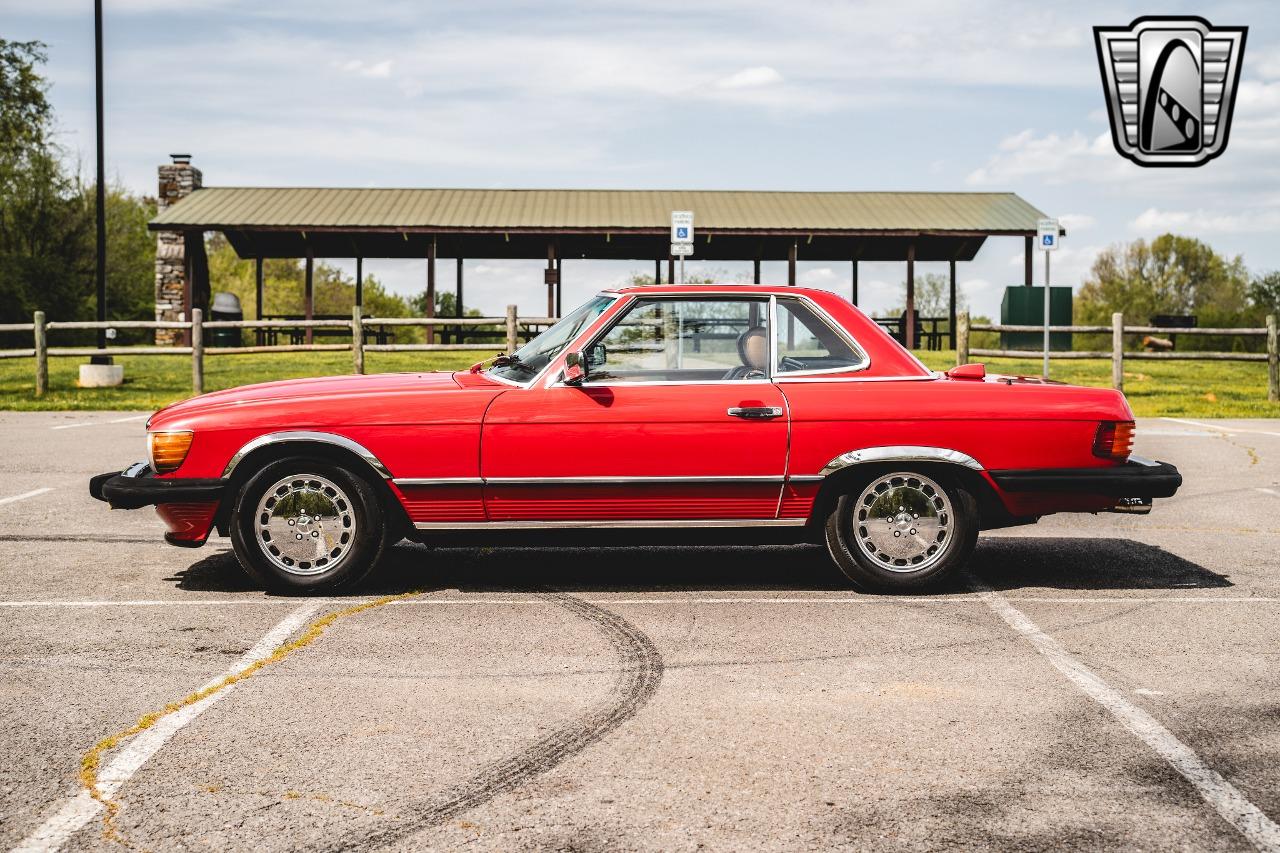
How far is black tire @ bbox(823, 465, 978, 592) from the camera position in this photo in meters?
6.40

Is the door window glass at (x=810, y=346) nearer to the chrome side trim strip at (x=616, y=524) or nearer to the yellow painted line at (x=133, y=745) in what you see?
the chrome side trim strip at (x=616, y=524)

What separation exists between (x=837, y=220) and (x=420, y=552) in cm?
2641

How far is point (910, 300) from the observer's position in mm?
31484

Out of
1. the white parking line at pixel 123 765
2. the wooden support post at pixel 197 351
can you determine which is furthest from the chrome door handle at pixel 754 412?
the wooden support post at pixel 197 351

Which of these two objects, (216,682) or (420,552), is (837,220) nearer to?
(420,552)

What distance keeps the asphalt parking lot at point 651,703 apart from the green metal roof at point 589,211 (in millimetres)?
24876

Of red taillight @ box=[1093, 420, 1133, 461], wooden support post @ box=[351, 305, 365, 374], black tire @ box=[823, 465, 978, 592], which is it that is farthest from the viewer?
wooden support post @ box=[351, 305, 365, 374]

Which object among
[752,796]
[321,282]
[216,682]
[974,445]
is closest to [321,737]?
[216,682]

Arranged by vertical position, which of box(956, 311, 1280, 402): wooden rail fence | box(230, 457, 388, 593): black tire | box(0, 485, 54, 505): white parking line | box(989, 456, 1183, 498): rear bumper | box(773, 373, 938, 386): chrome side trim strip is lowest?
box(0, 485, 54, 505): white parking line

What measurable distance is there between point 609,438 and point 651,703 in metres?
1.94

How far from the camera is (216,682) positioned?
4832 millimetres

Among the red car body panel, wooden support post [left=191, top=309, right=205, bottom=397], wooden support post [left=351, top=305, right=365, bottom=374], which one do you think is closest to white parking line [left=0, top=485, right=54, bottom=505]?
the red car body panel

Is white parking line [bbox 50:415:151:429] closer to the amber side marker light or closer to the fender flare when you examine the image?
the amber side marker light

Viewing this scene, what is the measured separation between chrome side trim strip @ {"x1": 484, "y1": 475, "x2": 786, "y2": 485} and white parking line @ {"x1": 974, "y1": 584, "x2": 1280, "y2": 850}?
1.36 meters
